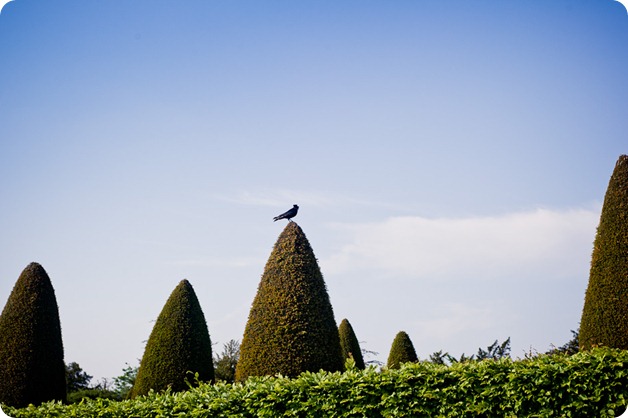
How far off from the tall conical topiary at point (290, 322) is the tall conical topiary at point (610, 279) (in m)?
5.35

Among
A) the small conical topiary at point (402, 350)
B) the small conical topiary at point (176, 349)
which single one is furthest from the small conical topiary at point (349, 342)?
the small conical topiary at point (176, 349)

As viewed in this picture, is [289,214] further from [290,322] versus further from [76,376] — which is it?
[76,376]

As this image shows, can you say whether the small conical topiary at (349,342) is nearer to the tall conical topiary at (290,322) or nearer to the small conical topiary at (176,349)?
the small conical topiary at (176,349)

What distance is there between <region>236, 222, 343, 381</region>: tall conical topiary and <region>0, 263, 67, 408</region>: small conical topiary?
6.38 meters

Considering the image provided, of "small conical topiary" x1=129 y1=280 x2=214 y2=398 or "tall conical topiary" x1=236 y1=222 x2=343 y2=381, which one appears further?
"small conical topiary" x1=129 y1=280 x2=214 y2=398

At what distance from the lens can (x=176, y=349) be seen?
Result: 49.5 ft

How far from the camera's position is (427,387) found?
9414 millimetres

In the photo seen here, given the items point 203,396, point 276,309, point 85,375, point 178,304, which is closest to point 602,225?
point 276,309

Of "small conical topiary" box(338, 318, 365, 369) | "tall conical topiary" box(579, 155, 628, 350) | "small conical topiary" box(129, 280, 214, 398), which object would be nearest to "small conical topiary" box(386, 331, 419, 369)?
"small conical topiary" box(338, 318, 365, 369)

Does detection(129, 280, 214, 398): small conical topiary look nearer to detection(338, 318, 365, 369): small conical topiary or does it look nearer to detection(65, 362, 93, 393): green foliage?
detection(338, 318, 365, 369): small conical topiary

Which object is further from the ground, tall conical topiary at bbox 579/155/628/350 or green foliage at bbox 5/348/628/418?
tall conical topiary at bbox 579/155/628/350

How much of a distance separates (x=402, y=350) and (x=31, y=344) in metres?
12.6

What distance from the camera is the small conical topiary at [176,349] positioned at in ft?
49.0

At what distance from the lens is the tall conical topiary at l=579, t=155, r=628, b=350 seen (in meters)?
11.6
